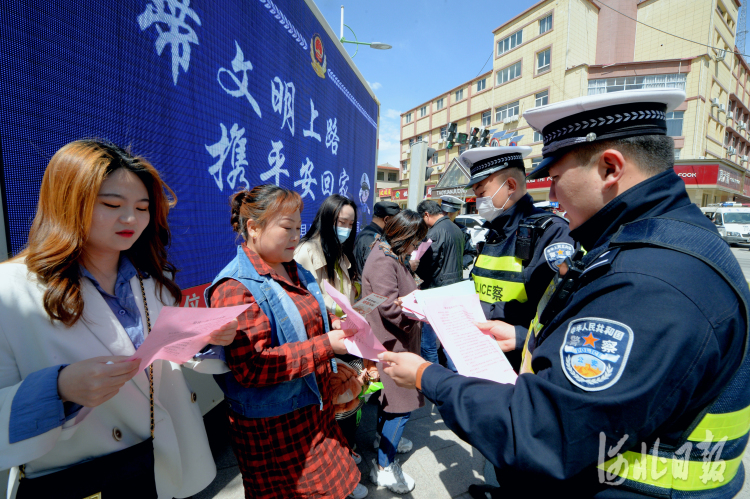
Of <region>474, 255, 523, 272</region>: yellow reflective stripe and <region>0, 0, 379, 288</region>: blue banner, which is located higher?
<region>0, 0, 379, 288</region>: blue banner

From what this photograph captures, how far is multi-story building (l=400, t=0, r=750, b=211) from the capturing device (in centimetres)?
1823

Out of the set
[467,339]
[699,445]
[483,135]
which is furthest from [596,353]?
[483,135]

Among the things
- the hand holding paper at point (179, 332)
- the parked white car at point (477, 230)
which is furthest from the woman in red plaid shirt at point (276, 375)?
the parked white car at point (477, 230)

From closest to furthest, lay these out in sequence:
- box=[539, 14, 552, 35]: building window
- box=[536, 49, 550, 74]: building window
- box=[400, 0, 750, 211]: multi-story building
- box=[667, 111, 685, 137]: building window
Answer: box=[400, 0, 750, 211]: multi-story building
box=[667, 111, 685, 137]: building window
box=[539, 14, 552, 35]: building window
box=[536, 49, 550, 74]: building window

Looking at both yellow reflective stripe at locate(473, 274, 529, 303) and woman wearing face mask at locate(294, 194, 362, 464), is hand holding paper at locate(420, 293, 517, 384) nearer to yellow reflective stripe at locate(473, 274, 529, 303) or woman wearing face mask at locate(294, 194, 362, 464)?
yellow reflective stripe at locate(473, 274, 529, 303)

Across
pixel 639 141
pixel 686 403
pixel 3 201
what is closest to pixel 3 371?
pixel 3 201

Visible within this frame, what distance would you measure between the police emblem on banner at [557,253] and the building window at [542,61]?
925 inches

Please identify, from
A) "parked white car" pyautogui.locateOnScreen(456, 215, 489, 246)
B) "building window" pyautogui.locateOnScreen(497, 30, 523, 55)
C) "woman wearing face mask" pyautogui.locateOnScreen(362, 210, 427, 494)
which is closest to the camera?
"woman wearing face mask" pyautogui.locateOnScreen(362, 210, 427, 494)

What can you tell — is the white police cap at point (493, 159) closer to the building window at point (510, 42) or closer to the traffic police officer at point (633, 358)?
the traffic police officer at point (633, 358)

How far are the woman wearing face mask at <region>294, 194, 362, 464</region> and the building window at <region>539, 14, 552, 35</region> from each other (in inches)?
940

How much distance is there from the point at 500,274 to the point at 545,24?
24.9 metres

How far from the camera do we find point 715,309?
0.77 m

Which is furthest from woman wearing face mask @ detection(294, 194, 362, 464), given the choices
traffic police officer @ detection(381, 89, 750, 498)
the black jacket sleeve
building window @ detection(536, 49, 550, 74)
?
building window @ detection(536, 49, 550, 74)

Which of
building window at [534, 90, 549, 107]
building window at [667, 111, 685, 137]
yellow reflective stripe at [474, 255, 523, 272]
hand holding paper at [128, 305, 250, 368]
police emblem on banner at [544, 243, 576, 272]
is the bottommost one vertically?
hand holding paper at [128, 305, 250, 368]
